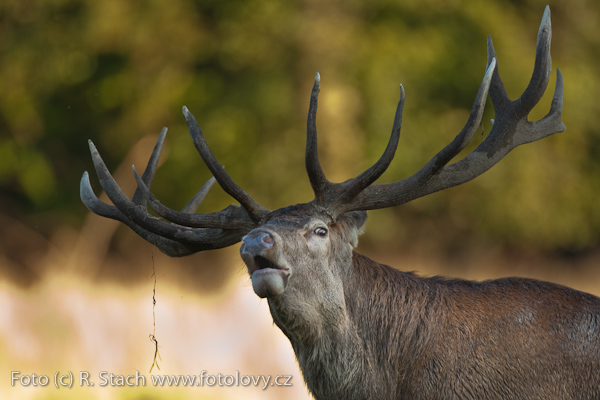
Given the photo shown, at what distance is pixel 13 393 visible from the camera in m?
10.2

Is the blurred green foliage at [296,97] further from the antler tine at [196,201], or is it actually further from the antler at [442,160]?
the antler at [442,160]

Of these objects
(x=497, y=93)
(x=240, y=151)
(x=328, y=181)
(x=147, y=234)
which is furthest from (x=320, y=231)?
(x=240, y=151)

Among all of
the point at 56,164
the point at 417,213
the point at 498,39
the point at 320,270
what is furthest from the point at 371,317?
the point at 56,164

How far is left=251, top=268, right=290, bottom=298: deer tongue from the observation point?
4.44 meters

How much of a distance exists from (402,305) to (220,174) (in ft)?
4.48

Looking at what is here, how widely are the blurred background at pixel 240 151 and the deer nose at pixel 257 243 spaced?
209 inches

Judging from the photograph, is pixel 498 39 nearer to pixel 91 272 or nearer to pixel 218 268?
pixel 218 268

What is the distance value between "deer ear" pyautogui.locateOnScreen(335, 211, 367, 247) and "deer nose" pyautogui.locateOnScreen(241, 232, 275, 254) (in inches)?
28.3

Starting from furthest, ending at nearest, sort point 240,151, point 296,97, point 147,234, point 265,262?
point 296,97, point 240,151, point 147,234, point 265,262

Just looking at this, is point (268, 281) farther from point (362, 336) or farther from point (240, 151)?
point (240, 151)

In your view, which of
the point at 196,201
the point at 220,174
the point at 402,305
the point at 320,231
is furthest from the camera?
the point at 196,201

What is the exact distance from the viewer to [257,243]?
14.5ft

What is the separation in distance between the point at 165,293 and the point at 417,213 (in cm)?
333

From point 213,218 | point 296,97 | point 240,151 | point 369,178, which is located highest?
point 296,97
